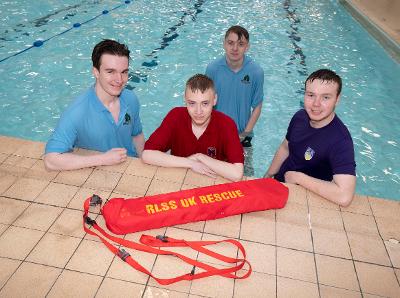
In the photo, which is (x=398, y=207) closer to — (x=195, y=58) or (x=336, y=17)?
(x=195, y=58)

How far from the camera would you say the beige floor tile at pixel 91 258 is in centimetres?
179

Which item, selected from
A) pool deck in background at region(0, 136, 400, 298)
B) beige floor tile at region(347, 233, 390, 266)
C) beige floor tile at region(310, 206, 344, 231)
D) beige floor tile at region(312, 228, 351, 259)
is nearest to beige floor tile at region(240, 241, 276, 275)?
pool deck in background at region(0, 136, 400, 298)

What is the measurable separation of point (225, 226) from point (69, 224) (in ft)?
3.22

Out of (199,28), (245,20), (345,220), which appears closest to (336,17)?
(245,20)

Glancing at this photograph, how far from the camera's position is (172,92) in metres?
6.32

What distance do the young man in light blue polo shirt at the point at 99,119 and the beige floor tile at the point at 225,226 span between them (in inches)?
35.7

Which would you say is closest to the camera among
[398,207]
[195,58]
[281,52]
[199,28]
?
[398,207]

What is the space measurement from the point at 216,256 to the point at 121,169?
3.53 ft

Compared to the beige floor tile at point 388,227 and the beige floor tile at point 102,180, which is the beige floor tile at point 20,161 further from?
the beige floor tile at point 388,227

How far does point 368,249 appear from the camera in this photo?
2.02 metres

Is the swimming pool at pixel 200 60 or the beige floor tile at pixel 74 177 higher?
the beige floor tile at pixel 74 177

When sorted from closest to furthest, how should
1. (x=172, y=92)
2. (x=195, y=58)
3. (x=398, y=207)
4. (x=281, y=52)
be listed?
(x=398, y=207) < (x=172, y=92) < (x=195, y=58) < (x=281, y=52)

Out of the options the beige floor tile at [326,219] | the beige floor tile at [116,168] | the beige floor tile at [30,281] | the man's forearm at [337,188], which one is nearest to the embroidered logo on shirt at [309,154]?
the man's forearm at [337,188]

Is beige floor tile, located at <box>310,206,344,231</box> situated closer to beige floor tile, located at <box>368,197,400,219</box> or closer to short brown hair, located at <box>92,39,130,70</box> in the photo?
beige floor tile, located at <box>368,197,400,219</box>
